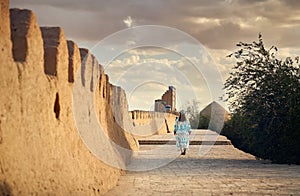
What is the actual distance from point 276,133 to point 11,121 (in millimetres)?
13582

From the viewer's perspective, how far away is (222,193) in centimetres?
1013

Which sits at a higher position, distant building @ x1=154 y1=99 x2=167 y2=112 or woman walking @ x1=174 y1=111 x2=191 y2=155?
distant building @ x1=154 y1=99 x2=167 y2=112

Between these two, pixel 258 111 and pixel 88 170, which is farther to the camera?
pixel 258 111

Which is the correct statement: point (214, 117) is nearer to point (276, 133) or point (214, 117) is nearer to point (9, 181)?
point (276, 133)

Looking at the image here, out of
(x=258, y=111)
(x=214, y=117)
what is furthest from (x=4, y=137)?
(x=214, y=117)

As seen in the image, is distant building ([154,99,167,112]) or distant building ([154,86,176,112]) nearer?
distant building ([154,99,167,112])

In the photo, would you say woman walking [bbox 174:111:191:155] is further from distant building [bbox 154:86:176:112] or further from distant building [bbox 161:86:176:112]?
distant building [bbox 161:86:176:112]

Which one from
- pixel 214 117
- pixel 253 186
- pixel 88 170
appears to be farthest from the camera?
pixel 214 117

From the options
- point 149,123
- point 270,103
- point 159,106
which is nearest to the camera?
point 270,103

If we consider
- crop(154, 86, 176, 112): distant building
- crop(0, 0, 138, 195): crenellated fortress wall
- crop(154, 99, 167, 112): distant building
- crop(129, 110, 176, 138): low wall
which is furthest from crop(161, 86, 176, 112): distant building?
crop(0, 0, 138, 195): crenellated fortress wall

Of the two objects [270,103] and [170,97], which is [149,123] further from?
[170,97]

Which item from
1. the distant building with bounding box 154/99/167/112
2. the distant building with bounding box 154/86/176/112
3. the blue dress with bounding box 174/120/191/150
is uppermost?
the distant building with bounding box 154/86/176/112

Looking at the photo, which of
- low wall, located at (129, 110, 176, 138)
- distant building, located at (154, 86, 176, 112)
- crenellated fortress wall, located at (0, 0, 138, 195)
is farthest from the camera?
distant building, located at (154, 86, 176, 112)

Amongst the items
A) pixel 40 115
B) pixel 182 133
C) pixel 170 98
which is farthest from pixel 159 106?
pixel 40 115
